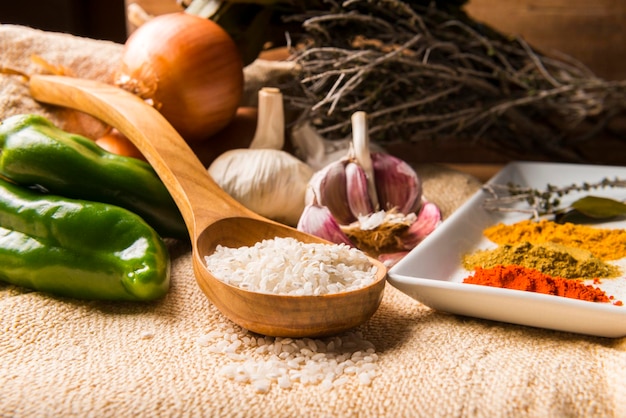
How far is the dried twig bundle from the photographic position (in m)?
1.28

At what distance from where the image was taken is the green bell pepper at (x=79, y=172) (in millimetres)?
908

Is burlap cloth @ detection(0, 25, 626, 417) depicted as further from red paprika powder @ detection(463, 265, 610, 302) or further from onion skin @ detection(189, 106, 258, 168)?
onion skin @ detection(189, 106, 258, 168)

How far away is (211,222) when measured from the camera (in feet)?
2.84

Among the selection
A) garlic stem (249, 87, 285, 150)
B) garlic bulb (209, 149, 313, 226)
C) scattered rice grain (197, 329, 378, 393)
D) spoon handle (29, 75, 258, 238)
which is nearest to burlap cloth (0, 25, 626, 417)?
scattered rice grain (197, 329, 378, 393)

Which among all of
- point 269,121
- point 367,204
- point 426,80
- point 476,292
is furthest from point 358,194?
point 426,80

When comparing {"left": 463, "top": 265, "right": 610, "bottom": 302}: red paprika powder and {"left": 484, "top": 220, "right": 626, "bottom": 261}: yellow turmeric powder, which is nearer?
{"left": 463, "top": 265, "right": 610, "bottom": 302}: red paprika powder

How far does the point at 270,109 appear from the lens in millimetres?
1154

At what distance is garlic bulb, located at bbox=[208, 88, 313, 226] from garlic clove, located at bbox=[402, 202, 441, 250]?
19 centimetres

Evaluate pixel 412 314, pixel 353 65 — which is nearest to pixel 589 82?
pixel 353 65

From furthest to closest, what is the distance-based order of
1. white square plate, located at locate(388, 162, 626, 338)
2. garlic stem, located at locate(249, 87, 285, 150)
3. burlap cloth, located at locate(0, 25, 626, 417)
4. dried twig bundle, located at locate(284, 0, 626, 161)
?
1. dried twig bundle, located at locate(284, 0, 626, 161)
2. garlic stem, located at locate(249, 87, 285, 150)
3. white square plate, located at locate(388, 162, 626, 338)
4. burlap cloth, located at locate(0, 25, 626, 417)

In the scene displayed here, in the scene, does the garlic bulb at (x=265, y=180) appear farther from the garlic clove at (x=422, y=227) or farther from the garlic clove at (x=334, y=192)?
the garlic clove at (x=422, y=227)

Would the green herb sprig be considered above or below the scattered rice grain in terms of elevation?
below

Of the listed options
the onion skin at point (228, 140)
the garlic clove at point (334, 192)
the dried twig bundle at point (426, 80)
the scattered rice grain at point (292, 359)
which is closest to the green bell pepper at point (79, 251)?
the scattered rice grain at point (292, 359)

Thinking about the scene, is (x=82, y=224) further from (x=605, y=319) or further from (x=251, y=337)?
(x=605, y=319)
